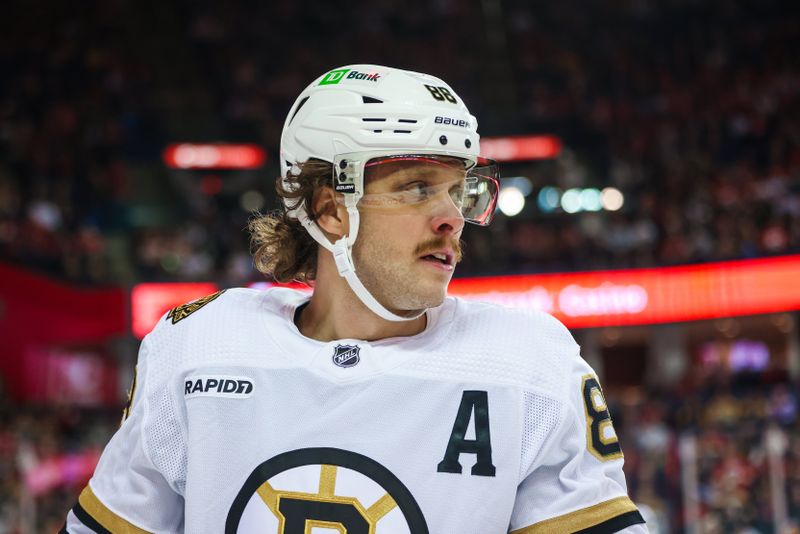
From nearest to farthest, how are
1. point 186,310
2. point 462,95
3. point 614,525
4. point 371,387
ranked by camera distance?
1. point 614,525
2. point 371,387
3. point 186,310
4. point 462,95

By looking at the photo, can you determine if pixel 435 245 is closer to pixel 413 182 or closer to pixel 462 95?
pixel 413 182

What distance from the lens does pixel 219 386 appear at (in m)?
1.85

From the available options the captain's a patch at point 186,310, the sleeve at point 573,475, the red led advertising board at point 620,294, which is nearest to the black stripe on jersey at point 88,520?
the captain's a patch at point 186,310

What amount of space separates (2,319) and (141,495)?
11774mm

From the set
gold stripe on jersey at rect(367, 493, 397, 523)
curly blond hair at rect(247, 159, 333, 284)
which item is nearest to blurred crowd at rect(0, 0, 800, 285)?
curly blond hair at rect(247, 159, 333, 284)

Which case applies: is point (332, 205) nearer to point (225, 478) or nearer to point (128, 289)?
point (225, 478)

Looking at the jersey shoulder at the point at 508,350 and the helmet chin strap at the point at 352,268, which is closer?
the jersey shoulder at the point at 508,350

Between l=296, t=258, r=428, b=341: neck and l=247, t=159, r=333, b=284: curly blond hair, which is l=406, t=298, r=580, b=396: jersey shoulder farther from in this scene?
l=247, t=159, r=333, b=284: curly blond hair

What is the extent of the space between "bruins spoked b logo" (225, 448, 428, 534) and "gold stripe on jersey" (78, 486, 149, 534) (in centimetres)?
21

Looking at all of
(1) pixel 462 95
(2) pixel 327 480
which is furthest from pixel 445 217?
(1) pixel 462 95

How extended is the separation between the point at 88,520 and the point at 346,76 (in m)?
0.98

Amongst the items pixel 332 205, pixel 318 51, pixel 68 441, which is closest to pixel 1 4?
pixel 318 51

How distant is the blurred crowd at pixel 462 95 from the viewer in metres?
13.9

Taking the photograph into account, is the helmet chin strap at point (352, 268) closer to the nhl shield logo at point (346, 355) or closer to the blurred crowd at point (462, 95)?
the nhl shield logo at point (346, 355)
